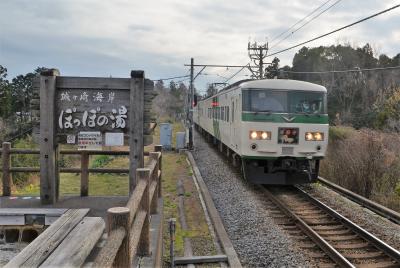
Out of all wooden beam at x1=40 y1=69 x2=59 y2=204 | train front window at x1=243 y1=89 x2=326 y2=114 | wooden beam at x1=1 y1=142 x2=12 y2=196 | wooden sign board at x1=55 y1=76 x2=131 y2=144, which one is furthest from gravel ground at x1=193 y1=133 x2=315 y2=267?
wooden beam at x1=1 y1=142 x2=12 y2=196

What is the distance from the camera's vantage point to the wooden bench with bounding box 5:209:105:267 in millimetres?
3182

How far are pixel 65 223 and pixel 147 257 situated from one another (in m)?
0.98

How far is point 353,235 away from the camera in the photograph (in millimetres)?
7191

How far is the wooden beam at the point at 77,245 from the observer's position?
127 inches

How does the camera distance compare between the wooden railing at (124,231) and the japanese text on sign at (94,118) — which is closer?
the wooden railing at (124,231)

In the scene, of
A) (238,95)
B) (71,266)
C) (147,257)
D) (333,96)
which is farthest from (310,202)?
(333,96)

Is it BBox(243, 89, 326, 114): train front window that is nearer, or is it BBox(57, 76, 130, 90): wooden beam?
BBox(57, 76, 130, 90): wooden beam

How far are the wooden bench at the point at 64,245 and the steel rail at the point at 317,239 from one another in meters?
3.29

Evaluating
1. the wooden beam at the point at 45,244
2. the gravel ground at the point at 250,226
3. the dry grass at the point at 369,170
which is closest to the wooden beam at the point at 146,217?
the wooden beam at the point at 45,244

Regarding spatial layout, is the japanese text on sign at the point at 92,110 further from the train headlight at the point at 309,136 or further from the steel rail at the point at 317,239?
the train headlight at the point at 309,136

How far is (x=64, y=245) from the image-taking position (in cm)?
367

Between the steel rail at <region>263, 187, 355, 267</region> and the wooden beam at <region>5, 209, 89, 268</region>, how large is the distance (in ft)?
11.3

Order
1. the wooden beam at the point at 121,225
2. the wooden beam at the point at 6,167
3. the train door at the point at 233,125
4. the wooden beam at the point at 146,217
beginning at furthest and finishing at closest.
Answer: the train door at the point at 233,125 < the wooden beam at the point at 6,167 < the wooden beam at the point at 146,217 < the wooden beam at the point at 121,225

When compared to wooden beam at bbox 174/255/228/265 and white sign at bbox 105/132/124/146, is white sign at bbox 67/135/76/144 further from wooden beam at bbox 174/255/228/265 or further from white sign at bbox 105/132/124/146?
wooden beam at bbox 174/255/228/265
